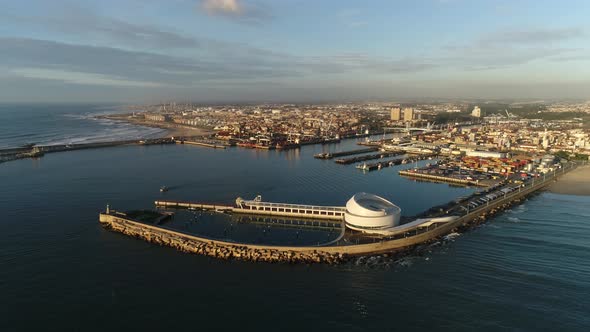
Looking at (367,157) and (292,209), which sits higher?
(367,157)

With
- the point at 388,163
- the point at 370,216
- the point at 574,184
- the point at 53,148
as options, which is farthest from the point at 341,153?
the point at 53,148

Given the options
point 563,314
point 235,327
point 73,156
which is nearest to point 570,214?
point 563,314

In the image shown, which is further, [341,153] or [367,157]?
[341,153]

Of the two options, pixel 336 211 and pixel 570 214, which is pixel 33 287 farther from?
pixel 570 214

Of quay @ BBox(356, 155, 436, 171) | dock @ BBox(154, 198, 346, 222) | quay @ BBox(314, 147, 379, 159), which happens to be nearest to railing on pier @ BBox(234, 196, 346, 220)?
dock @ BBox(154, 198, 346, 222)

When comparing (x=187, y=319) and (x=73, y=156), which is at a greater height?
(x=73, y=156)

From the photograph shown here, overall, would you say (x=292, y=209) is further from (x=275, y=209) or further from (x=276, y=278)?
(x=276, y=278)

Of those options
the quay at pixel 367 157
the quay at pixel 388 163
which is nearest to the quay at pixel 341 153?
the quay at pixel 367 157
